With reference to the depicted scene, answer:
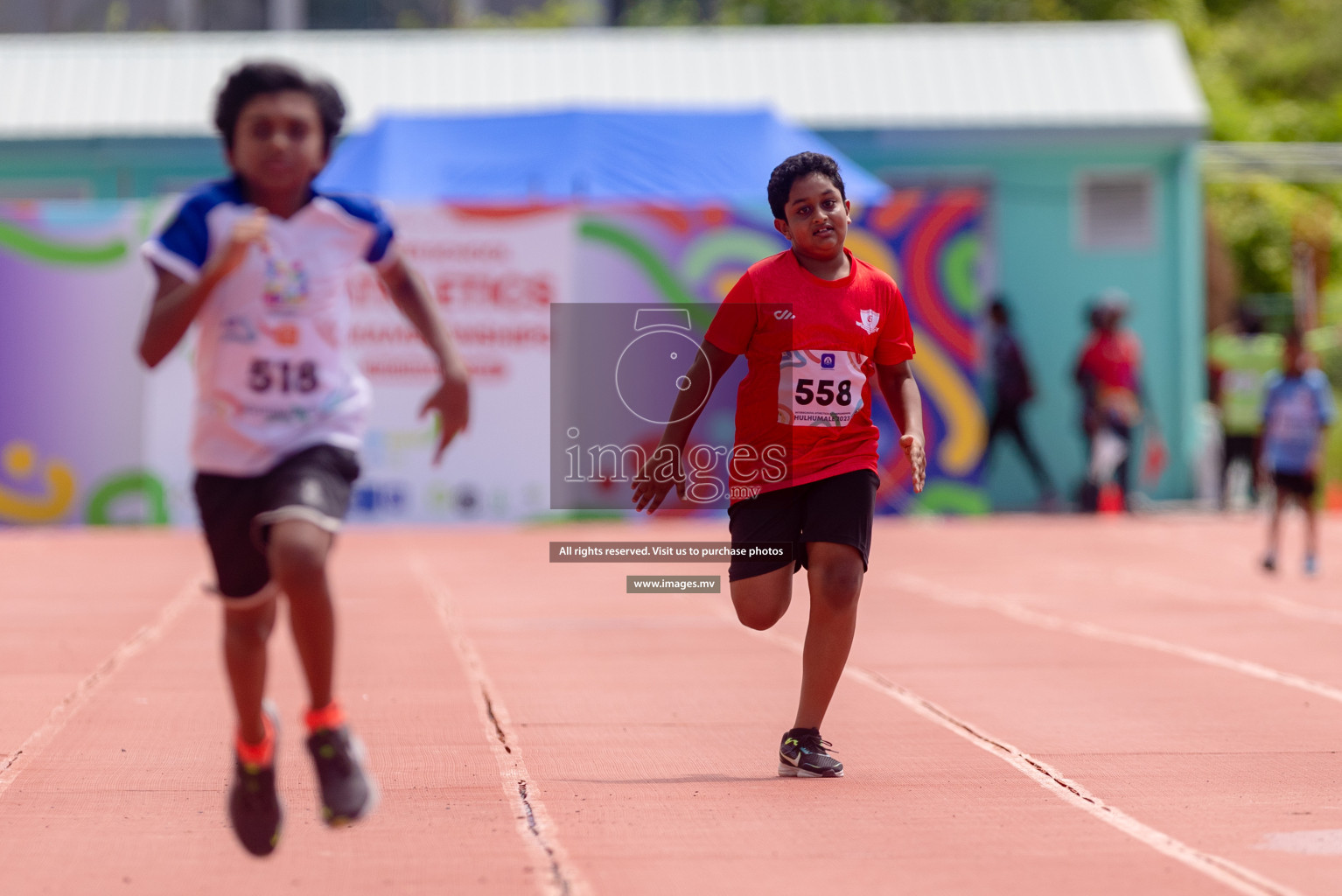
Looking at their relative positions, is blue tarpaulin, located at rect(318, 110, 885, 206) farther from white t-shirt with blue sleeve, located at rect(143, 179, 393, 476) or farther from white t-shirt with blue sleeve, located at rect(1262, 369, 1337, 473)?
white t-shirt with blue sleeve, located at rect(143, 179, 393, 476)

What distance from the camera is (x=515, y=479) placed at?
750 inches

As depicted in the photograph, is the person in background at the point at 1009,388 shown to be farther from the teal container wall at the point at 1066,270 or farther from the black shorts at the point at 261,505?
the black shorts at the point at 261,505

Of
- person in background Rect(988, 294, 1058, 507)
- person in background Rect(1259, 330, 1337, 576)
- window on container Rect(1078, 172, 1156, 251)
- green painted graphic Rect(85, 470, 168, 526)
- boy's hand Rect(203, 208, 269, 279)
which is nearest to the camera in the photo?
boy's hand Rect(203, 208, 269, 279)

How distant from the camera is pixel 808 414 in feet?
21.0

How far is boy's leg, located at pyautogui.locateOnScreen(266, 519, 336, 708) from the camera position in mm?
4734

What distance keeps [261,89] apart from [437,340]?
0.78 metres

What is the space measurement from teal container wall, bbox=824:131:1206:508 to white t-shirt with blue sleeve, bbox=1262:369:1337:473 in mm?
6439

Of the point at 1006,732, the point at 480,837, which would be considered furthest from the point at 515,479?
the point at 480,837

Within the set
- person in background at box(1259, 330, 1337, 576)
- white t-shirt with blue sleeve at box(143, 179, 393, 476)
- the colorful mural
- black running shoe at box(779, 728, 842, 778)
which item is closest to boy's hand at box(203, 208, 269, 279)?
white t-shirt with blue sleeve at box(143, 179, 393, 476)

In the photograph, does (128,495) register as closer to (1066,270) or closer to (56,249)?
(56,249)

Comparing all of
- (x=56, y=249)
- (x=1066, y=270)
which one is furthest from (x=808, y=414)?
(x=1066, y=270)

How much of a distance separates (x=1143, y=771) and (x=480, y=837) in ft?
7.87

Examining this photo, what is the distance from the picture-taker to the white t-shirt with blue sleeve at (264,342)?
484 centimetres

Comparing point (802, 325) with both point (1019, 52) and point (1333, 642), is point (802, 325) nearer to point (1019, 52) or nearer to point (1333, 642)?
point (1333, 642)
